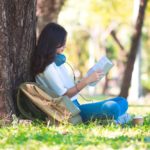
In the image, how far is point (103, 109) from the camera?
7504mm

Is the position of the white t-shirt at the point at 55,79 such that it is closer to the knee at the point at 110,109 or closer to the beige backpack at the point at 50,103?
the beige backpack at the point at 50,103

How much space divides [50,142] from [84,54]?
1742 inches

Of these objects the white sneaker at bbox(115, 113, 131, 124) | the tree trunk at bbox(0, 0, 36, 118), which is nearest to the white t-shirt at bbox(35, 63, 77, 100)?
the tree trunk at bbox(0, 0, 36, 118)

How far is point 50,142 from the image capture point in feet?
19.2

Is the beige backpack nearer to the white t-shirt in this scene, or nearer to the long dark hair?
the white t-shirt

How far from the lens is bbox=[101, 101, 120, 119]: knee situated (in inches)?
293

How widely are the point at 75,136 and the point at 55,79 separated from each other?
50.0 inches

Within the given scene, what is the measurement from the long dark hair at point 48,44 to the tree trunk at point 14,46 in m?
0.19

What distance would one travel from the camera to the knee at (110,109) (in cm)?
745

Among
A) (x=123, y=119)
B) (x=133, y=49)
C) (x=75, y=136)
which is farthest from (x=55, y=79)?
(x=133, y=49)

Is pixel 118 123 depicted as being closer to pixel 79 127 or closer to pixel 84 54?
pixel 79 127

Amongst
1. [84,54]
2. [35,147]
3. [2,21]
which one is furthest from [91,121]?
[84,54]

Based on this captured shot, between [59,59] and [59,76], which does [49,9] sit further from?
[59,76]

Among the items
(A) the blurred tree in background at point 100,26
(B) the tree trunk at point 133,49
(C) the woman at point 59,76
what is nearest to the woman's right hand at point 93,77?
(C) the woman at point 59,76
